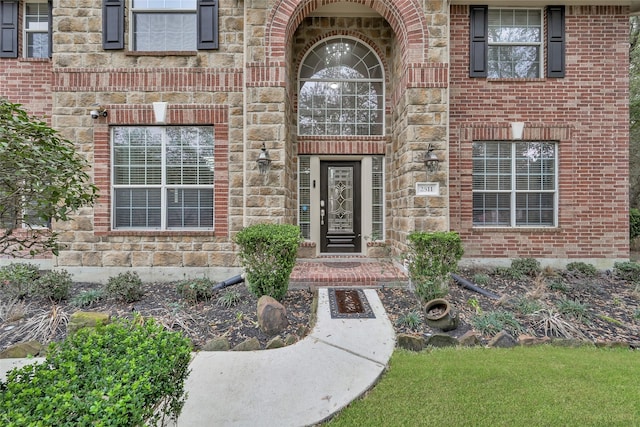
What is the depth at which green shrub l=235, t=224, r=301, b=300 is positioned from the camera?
426 cm

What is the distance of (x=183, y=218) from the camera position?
228 inches

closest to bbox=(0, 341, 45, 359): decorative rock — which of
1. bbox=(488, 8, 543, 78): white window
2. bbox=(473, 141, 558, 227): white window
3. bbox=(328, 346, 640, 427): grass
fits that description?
bbox=(328, 346, 640, 427): grass

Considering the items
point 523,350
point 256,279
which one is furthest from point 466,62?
point 256,279

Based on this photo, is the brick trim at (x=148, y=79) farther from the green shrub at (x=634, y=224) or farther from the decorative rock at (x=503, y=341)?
the green shrub at (x=634, y=224)

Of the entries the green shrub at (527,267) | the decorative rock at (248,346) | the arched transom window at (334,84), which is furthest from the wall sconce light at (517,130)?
the decorative rock at (248,346)

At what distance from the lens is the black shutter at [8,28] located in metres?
6.20

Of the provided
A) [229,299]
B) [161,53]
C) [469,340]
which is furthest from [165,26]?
[469,340]

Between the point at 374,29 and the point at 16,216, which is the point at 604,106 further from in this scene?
the point at 16,216

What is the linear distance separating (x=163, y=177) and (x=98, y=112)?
160 centimetres

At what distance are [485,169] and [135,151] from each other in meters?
7.03

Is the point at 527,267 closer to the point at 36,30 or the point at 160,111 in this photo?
the point at 160,111

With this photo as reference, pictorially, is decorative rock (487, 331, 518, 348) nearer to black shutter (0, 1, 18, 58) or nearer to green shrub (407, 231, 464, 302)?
green shrub (407, 231, 464, 302)

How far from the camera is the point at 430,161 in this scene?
527 cm

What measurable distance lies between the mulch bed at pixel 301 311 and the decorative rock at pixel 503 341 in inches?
4.4
